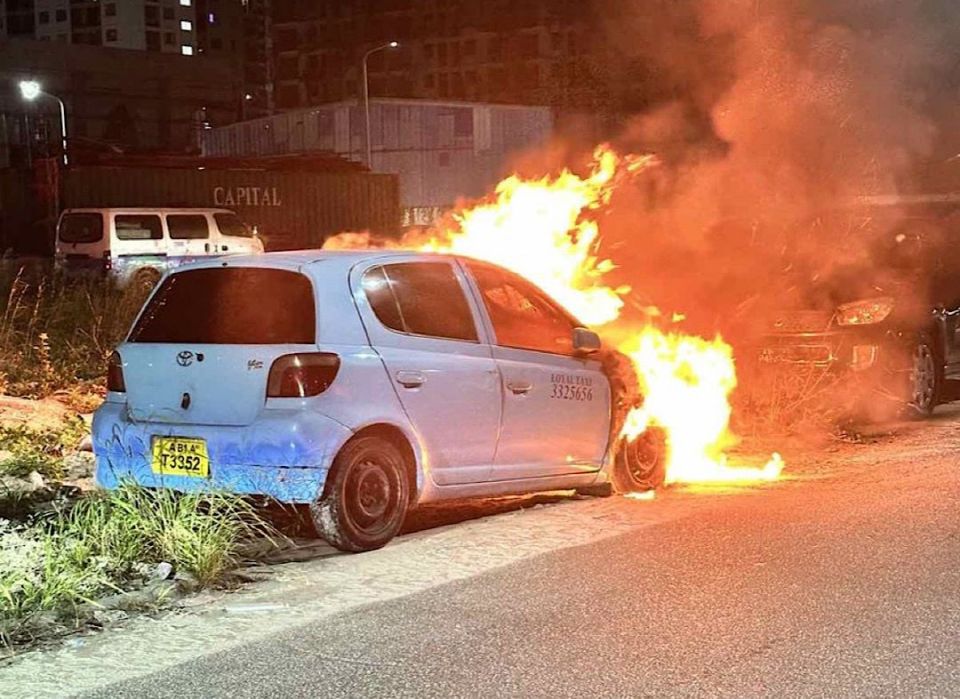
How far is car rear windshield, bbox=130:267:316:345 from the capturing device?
6.40 metres

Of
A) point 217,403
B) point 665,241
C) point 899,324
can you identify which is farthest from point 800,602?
point 665,241

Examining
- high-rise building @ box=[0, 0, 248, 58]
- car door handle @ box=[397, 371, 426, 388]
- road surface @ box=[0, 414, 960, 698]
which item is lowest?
road surface @ box=[0, 414, 960, 698]

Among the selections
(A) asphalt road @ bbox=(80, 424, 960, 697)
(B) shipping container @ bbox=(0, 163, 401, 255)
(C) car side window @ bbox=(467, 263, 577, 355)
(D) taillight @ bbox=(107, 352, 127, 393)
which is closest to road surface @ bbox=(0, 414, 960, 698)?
(A) asphalt road @ bbox=(80, 424, 960, 697)

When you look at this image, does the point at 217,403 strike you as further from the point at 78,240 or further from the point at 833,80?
the point at 78,240

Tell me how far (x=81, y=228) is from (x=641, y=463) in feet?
54.1

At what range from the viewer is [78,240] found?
21.9m

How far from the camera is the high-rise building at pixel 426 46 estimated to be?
9150cm

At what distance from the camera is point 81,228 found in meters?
22.0

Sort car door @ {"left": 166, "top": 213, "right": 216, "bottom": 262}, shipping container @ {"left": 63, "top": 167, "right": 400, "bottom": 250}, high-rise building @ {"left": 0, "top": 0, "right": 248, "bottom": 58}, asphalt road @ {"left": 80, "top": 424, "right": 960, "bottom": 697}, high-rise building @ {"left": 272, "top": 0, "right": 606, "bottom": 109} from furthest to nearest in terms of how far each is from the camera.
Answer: high-rise building @ {"left": 0, "top": 0, "right": 248, "bottom": 58} < high-rise building @ {"left": 272, "top": 0, "right": 606, "bottom": 109} < shipping container @ {"left": 63, "top": 167, "right": 400, "bottom": 250} < car door @ {"left": 166, "top": 213, "right": 216, "bottom": 262} < asphalt road @ {"left": 80, "top": 424, "right": 960, "bottom": 697}

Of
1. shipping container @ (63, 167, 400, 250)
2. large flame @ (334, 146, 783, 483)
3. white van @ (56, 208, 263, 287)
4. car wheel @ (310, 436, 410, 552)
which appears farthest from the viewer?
shipping container @ (63, 167, 400, 250)

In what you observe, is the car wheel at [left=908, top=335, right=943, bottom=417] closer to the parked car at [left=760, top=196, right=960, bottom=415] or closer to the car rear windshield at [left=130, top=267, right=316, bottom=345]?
the parked car at [left=760, top=196, right=960, bottom=415]

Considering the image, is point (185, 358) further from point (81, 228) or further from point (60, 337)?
point (81, 228)

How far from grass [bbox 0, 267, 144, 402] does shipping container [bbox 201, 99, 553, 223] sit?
1384 inches

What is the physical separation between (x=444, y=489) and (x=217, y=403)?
4.49 ft
